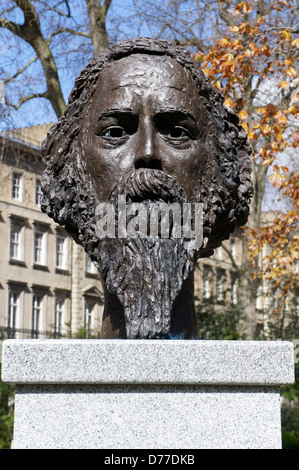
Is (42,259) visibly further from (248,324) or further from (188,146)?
(188,146)


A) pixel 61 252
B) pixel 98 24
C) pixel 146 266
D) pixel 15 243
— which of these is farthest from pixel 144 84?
pixel 61 252

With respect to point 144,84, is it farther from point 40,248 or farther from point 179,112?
point 40,248

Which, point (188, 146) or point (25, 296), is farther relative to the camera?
point (25, 296)

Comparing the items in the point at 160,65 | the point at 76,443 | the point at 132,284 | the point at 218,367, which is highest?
the point at 160,65

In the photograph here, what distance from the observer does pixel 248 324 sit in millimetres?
18594

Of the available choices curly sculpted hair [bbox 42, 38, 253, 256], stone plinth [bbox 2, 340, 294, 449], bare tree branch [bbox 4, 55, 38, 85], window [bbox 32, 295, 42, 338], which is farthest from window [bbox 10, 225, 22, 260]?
stone plinth [bbox 2, 340, 294, 449]

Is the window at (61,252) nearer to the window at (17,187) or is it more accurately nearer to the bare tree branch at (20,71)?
the window at (17,187)

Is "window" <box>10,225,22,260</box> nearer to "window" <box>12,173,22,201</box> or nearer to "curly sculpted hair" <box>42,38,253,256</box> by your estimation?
"window" <box>12,173,22,201</box>

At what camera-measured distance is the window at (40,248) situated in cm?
3516

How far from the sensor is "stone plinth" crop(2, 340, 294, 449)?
353cm

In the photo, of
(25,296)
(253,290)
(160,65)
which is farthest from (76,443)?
(25,296)

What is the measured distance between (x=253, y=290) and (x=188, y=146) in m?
16.4

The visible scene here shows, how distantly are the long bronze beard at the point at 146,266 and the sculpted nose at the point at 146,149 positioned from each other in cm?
7

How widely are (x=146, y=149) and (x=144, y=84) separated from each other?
0.41 meters
